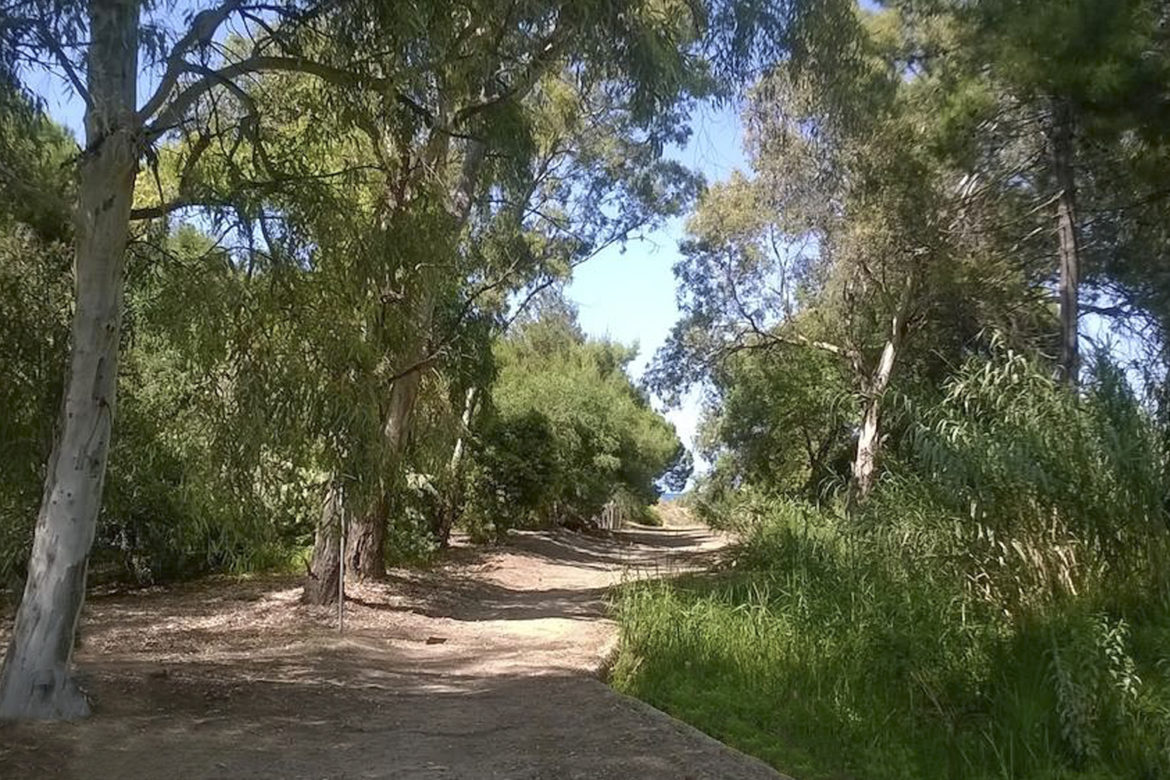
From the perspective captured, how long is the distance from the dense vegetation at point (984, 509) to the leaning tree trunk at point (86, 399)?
12.5 feet

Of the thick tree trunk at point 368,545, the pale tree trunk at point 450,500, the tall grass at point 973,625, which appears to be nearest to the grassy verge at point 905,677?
the tall grass at point 973,625

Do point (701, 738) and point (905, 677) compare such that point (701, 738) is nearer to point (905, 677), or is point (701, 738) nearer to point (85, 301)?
point (905, 677)

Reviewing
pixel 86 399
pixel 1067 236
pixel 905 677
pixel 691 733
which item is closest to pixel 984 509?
pixel 905 677

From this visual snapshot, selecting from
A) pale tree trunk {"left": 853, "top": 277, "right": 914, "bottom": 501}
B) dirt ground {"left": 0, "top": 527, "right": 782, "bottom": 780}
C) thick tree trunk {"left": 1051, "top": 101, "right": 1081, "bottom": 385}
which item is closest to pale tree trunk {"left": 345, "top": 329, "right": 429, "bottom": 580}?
dirt ground {"left": 0, "top": 527, "right": 782, "bottom": 780}

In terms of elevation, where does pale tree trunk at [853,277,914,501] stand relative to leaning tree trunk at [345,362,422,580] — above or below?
above

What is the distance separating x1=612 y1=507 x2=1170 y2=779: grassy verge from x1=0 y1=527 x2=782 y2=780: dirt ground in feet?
2.12

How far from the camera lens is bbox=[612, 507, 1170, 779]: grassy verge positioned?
5.95 meters

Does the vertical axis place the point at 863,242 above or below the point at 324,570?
above

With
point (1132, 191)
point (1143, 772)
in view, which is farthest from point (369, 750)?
point (1132, 191)

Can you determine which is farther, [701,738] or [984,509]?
[984,509]

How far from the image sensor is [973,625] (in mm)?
7246

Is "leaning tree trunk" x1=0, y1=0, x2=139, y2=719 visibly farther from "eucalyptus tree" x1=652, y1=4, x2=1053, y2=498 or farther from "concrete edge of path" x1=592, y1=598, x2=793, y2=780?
"eucalyptus tree" x1=652, y1=4, x2=1053, y2=498

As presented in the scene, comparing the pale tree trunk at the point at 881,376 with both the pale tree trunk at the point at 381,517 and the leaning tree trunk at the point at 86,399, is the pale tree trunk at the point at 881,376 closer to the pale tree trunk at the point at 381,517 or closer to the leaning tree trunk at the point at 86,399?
the pale tree trunk at the point at 381,517

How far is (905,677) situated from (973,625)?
77 cm
